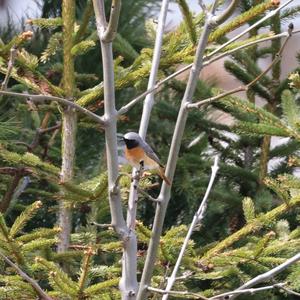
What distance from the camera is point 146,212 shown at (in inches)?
130

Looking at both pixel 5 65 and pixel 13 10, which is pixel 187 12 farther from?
pixel 13 10

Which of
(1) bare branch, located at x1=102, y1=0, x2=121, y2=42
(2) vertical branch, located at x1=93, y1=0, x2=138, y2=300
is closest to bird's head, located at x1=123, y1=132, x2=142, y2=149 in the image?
(2) vertical branch, located at x1=93, y1=0, x2=138, y2=300

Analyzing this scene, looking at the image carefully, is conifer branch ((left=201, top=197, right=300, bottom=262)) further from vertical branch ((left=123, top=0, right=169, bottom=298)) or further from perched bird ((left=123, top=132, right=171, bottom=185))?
vertical branch ((left=123, top=0, right=169, bottom=298))

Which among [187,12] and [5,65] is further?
[5,65]

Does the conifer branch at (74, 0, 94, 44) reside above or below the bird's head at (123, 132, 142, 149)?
above

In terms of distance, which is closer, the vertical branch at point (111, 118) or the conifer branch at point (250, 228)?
the vertical branch at point (111, 118)

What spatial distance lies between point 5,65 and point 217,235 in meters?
1.23

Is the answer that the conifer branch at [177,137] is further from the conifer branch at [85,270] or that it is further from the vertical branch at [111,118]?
the conifer branch at [85,270]

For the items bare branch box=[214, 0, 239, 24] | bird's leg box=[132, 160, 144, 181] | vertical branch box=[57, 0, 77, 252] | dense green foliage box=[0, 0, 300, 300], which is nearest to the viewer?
bare branch box=[214, 0, 239, 24]

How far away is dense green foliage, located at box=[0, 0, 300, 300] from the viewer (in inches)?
89.7

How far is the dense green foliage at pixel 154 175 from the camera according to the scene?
2.28 m

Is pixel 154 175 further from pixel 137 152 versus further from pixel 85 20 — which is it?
pixel 85 20

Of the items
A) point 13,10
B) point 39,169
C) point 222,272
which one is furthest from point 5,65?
point 13,10

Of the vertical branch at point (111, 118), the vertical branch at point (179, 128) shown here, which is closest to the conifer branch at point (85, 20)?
the vertical branch at point (111, 118)
